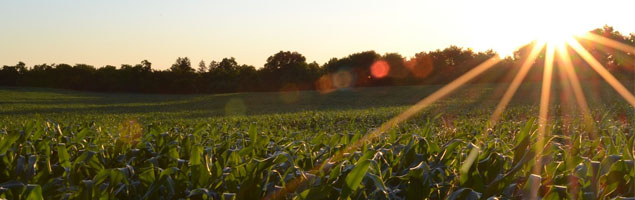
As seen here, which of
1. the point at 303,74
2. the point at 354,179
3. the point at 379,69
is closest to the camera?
the point at 354,179

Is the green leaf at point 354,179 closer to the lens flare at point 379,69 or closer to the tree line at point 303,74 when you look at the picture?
the tree line at point 303,74

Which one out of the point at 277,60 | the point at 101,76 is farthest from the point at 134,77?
the point at 277,60

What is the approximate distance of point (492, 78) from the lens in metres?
77.1

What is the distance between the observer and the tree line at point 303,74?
292 ft

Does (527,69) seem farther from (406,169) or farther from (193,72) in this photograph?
(406,169)

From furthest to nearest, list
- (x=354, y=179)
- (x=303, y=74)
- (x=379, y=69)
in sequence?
(x=379, y=69) → (x=303, y=74) → (x=354, y=179)

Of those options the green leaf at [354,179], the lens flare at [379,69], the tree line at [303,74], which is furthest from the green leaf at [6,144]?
the lens flare at [379,69]

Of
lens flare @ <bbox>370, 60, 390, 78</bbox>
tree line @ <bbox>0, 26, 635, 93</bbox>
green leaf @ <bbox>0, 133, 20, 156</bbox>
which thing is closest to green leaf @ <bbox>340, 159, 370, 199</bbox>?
green leaf @ <bbox>0, 133, 20, 156</bbox>

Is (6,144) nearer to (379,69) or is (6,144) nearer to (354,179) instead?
(354,179)

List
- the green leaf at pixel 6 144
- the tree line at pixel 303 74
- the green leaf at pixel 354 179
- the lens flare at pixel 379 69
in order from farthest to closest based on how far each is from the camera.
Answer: the lens flare at pixel 379 69, the tree line at pixel 303 74, the green leaf at pixel 6 144, the green leaf at pixel 354 179

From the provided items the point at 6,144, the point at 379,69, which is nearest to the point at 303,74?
the point at 379,69

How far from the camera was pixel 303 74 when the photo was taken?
93.8m

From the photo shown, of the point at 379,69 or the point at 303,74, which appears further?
the point at 379,69

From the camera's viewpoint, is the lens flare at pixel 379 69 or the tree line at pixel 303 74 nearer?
the tree line at pixel 303 74
